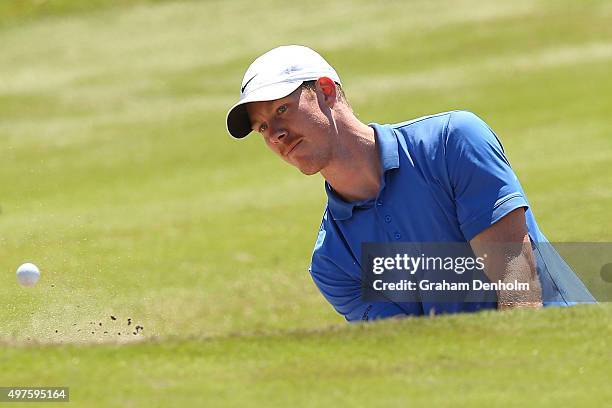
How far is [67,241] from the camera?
11.9 metres

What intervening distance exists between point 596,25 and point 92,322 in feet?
59.3

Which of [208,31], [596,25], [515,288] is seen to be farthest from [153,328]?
[208,31]

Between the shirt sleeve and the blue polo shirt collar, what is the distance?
230 mm

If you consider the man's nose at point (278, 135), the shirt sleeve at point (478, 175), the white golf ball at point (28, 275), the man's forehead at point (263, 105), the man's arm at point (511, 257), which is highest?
the man's forehead at point (263, 105)

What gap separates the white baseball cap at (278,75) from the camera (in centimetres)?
462

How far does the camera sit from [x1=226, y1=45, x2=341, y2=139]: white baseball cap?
462 cm

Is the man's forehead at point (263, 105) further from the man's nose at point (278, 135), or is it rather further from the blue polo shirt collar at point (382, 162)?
the blue polo shirt collar at point (382, 162)

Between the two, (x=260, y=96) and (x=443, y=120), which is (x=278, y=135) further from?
(x=443, y=120)

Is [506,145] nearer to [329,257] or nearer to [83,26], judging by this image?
[329,257]

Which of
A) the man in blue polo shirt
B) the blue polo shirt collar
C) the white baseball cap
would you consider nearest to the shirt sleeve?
the man in blue polo shirt

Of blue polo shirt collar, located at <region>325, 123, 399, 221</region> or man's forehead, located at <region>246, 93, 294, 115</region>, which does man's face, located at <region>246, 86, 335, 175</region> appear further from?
blue polo shirt collar, located at <region>325, 123, 399, 221</region>

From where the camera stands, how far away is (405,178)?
185 inches

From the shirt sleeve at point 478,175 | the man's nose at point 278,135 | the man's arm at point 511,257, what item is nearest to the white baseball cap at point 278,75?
the man's nose at point 278,135

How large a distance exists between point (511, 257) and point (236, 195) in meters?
9.99
